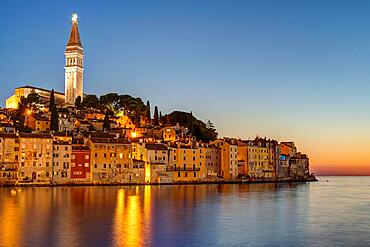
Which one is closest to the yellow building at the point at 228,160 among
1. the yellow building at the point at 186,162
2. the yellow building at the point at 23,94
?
the yellow building at the point at 186,162

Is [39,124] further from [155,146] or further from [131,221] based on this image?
[131,221]

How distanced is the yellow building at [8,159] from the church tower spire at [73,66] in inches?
1790

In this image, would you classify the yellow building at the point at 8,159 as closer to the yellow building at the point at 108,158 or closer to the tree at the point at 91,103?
the yellow building at the point at 108,158

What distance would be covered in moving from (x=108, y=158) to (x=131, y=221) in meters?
31.0

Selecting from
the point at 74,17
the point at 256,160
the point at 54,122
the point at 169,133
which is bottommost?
the point at 256,160

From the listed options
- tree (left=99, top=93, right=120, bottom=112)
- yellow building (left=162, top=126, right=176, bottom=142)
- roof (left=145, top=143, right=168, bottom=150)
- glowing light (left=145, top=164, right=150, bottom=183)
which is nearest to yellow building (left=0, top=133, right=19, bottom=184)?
glowing light (left=145, top=164, right=150, bottom=183)

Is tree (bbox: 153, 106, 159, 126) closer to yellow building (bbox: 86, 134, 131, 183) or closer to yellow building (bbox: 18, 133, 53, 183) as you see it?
yellow building (bbox: 86, 134, 131, 183)

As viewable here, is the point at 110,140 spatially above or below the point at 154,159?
above

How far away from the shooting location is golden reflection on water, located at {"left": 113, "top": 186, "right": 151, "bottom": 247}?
2112 cm

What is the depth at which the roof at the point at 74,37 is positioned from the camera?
101m

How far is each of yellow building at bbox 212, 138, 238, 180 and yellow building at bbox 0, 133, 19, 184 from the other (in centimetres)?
2765

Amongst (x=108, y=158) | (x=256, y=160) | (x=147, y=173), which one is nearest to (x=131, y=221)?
(x=108, y=158)

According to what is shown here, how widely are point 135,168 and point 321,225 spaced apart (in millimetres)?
35224

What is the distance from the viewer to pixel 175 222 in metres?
26.7
